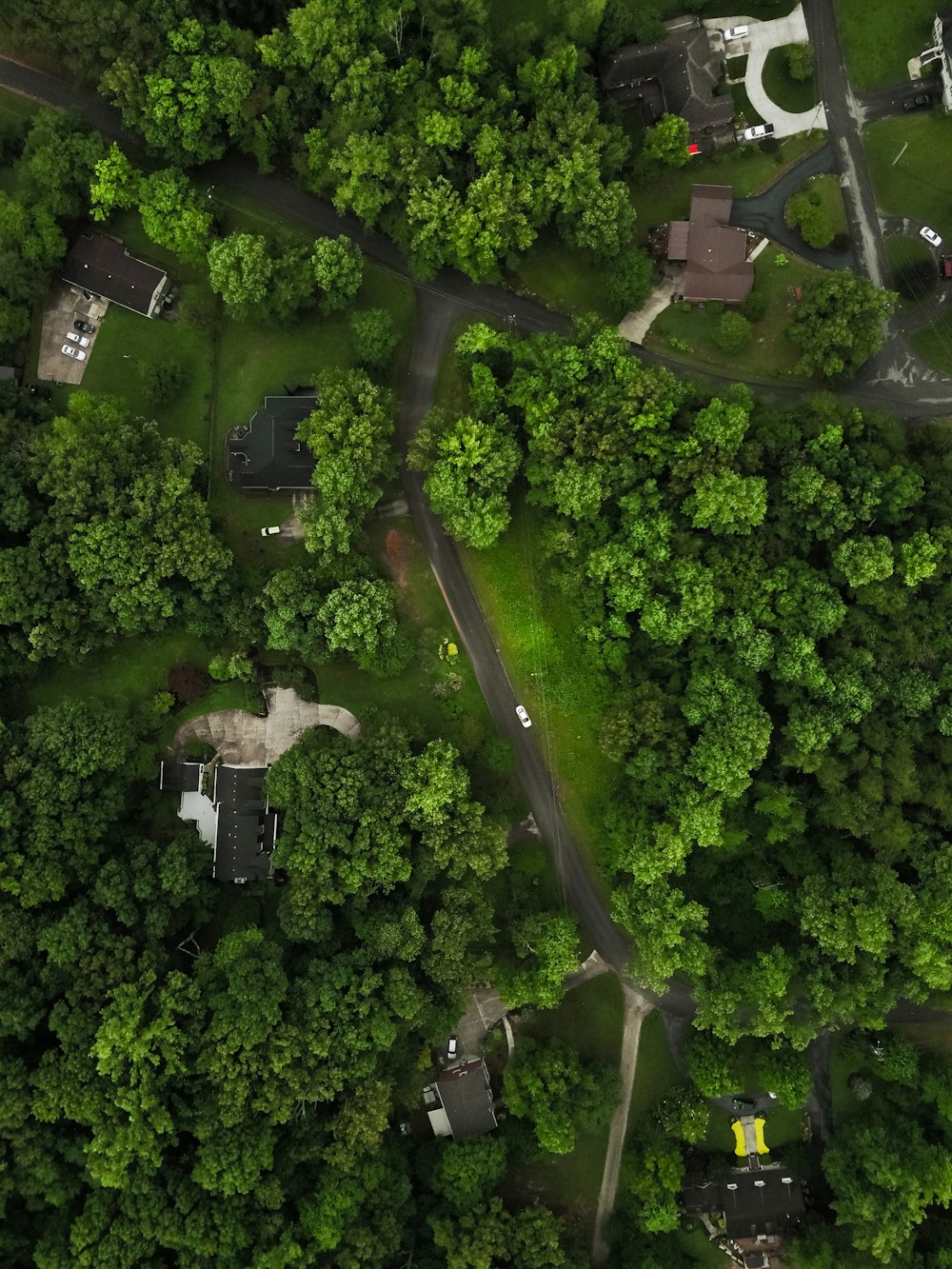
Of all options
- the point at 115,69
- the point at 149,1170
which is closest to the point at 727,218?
the point at 115,69

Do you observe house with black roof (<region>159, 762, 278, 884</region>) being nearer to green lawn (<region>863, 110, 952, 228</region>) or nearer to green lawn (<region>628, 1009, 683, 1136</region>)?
green lawn (<region>628, 1009, 683, 1136</region>)

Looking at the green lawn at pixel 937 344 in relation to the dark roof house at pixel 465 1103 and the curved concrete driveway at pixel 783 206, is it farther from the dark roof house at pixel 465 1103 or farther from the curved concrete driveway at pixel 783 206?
the dark roof house at pixel 465 1103

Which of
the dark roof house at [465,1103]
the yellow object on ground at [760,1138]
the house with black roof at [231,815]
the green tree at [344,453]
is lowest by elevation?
the yellow object on ground at [760,1138]

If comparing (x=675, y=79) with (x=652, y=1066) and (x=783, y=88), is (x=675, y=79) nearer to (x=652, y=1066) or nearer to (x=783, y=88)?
(x=783, y=88)

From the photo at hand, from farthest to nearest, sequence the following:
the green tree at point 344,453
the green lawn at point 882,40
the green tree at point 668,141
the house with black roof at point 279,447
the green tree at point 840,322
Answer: the green lawn at point 882,40 → the house with black roof at point 279,447 → the green tree at point 668,141 → the green tree at point 840,322 → the green tree at point 344,453

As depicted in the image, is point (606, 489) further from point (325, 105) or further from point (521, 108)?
point (325, 105)

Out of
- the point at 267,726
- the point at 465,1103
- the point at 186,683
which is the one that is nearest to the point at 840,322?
the point at 267,726

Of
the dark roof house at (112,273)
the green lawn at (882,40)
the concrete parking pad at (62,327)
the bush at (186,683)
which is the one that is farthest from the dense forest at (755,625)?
the concrete parking pad at (62,327)
